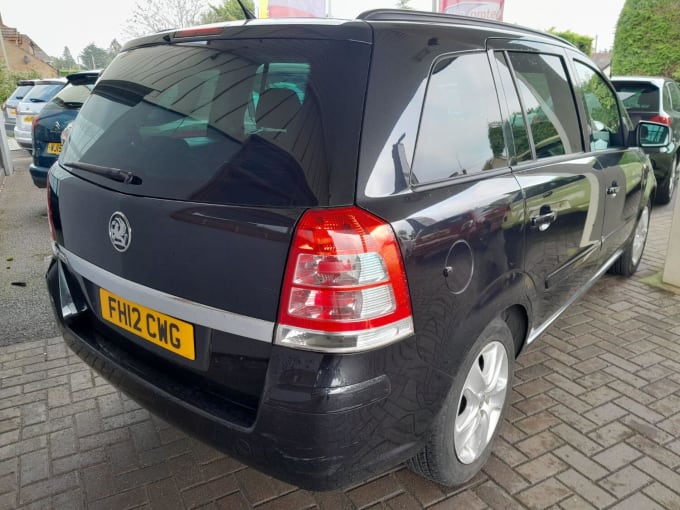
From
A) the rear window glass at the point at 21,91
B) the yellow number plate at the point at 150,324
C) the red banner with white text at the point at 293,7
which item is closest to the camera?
the yellow number plate at the point at 150,324

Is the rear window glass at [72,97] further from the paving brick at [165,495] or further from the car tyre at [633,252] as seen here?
the car tyre at [633,252]

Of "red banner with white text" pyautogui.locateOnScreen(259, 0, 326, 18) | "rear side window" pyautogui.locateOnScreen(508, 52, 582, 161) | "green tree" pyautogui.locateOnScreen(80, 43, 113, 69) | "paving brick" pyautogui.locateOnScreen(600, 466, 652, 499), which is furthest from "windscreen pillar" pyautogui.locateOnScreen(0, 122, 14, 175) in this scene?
"green tree" pyautogui.locateOnScreen(80, 43, 113, 69)

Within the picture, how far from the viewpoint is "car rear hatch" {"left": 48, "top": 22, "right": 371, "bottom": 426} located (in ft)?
4.91

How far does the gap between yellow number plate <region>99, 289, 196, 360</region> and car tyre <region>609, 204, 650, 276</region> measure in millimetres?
3743

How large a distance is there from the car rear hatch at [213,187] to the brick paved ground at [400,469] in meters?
0.62

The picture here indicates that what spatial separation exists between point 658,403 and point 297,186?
93.0 inches

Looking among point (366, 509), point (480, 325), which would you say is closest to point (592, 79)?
point (480, 325)

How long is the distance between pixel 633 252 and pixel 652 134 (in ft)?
3.67

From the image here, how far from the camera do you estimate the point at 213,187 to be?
160cm

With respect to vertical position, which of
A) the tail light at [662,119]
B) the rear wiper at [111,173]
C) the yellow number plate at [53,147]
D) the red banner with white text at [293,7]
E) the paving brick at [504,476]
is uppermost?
the red banner with white text at [293,7]

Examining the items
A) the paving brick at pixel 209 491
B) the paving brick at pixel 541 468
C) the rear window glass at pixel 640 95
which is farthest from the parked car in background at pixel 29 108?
the paving brick at pixel 541 468

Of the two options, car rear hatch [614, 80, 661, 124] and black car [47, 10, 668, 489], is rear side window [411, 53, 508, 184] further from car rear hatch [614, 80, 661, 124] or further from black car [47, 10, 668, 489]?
car rear hatch [614, 80, 661, 124]

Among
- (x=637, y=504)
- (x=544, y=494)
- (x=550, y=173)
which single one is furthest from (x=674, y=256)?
(x=544, y=494)

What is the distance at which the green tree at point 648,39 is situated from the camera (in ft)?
45.6
